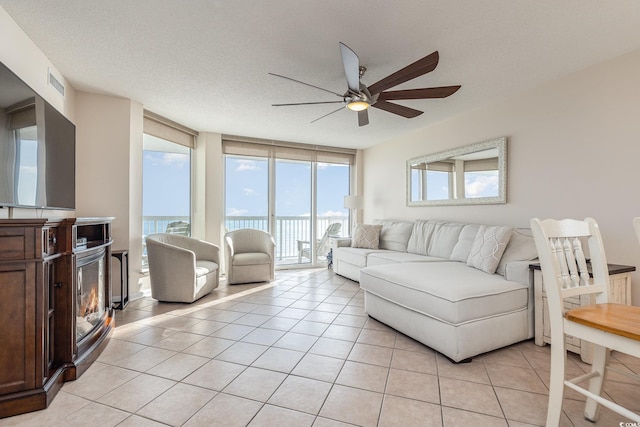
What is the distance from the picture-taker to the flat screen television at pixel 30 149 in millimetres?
1683

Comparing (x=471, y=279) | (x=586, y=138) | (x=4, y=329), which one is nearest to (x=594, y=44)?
(x=586, y=138)

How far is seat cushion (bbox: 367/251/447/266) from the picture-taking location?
3.52m

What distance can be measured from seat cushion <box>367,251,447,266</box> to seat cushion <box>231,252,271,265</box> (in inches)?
60.9

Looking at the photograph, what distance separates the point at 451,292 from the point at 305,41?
216 centimetres

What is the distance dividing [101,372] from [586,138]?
4278 millimetres

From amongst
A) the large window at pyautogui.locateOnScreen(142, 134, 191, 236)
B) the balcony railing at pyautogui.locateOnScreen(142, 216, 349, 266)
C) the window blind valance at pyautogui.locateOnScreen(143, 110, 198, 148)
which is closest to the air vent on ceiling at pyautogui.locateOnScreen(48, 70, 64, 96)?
the window blind valance at pyautogui.locateOnScreen(143, 110, 198, 148)

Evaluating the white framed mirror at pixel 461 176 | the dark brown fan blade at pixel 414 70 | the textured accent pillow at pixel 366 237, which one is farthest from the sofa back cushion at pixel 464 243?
the dark brown fan blade at pixel 414 70

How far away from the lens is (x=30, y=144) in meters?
1.89

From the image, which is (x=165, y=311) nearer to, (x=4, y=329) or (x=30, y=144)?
(x=4, y=329)

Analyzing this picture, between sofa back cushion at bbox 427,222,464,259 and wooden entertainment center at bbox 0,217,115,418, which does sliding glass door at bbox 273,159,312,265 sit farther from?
wooden entertainment center at bbox 0,217,115,418

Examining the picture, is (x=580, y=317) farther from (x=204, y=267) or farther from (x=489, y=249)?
(x=204, y=267)

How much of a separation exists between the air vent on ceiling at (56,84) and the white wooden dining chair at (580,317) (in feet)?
12.4

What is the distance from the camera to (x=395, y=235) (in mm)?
4527

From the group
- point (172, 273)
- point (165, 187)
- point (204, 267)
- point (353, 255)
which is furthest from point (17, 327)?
point (353, 255)
